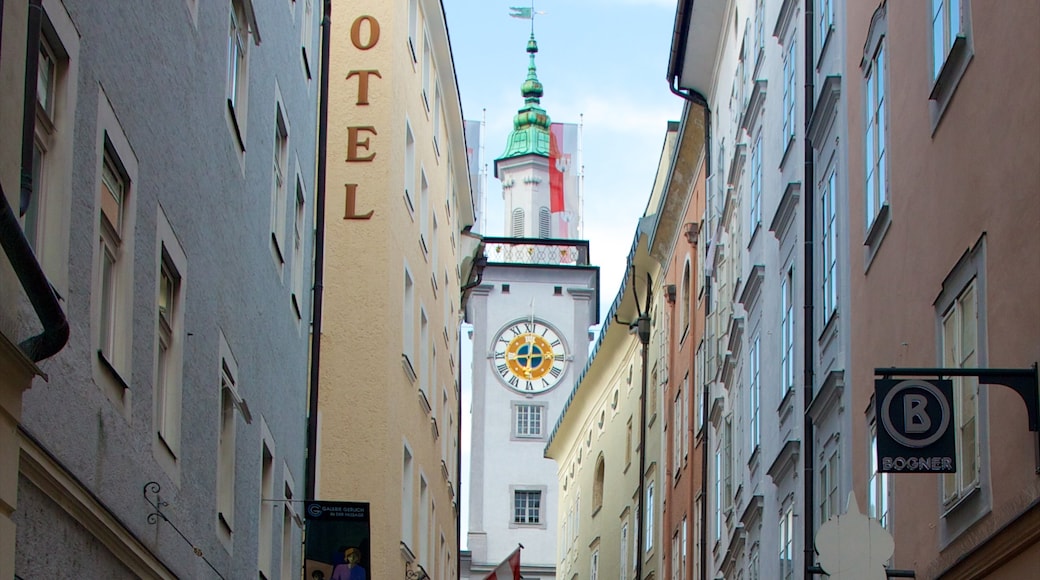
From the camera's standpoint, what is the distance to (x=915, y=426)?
11.9 meters

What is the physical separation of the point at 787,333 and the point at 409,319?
871cm

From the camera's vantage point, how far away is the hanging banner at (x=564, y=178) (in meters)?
96.0

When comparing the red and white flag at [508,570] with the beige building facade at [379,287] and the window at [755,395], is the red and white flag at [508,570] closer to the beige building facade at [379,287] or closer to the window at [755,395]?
the beige building facade at [379,287]

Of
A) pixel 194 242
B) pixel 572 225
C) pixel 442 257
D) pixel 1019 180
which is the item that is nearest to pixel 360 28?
pixel 442 257

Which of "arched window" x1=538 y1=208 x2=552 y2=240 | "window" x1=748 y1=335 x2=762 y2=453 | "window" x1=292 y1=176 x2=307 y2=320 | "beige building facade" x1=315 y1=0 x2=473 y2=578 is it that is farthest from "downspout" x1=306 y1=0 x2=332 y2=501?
"arched window" x1=538 y1=208 x2=552 y2=240

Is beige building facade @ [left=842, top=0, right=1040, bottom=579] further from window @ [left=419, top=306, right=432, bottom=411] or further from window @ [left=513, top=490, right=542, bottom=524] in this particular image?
window @ [left=513, top=490, right=542, bottom=524]

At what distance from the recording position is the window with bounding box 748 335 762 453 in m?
26.9

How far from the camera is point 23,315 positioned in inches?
331

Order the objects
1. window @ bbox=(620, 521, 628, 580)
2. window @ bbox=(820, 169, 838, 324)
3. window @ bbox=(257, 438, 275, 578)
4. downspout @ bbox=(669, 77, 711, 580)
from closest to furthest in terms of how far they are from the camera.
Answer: window @ bbox=(257, 438, 275, 578), window @ bbox=(820, 169, 838, 324), downspout @ bbox=(669, 77, 711, 580), window @ bbox=(620, 521, 628, 580)

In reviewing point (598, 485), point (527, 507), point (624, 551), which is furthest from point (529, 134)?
point (624, 551)

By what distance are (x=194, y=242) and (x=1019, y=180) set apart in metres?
6.08

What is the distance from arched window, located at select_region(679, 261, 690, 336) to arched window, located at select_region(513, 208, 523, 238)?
184 ft

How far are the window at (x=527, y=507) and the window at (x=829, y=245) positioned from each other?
58.6 m

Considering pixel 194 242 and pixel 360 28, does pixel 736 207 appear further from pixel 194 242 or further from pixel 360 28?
pixel 194 242
